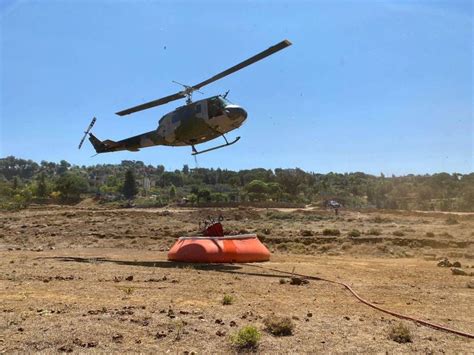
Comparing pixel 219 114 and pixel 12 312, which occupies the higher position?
pixel 219 114

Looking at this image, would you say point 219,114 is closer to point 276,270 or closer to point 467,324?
point 276,270

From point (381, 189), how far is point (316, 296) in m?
104

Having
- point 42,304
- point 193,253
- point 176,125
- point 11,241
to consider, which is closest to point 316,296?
point 42,304

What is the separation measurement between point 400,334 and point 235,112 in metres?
12.9

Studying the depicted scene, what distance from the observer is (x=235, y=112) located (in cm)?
1936

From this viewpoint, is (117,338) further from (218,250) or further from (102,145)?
(102,145)

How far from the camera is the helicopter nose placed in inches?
762

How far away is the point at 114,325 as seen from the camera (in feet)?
26.5

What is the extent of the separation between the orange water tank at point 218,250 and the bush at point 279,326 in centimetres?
965

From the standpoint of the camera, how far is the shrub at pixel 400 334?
771cm

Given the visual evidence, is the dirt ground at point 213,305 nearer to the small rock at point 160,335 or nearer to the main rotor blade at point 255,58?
the small rock at point 160,335

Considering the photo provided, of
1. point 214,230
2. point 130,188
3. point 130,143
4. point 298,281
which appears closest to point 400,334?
point 298,281

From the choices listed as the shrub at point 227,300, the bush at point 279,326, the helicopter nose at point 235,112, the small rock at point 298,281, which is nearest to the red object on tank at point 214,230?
the helicopter nose at point 235,112

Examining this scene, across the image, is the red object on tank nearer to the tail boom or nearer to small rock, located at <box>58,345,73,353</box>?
the tail boom
